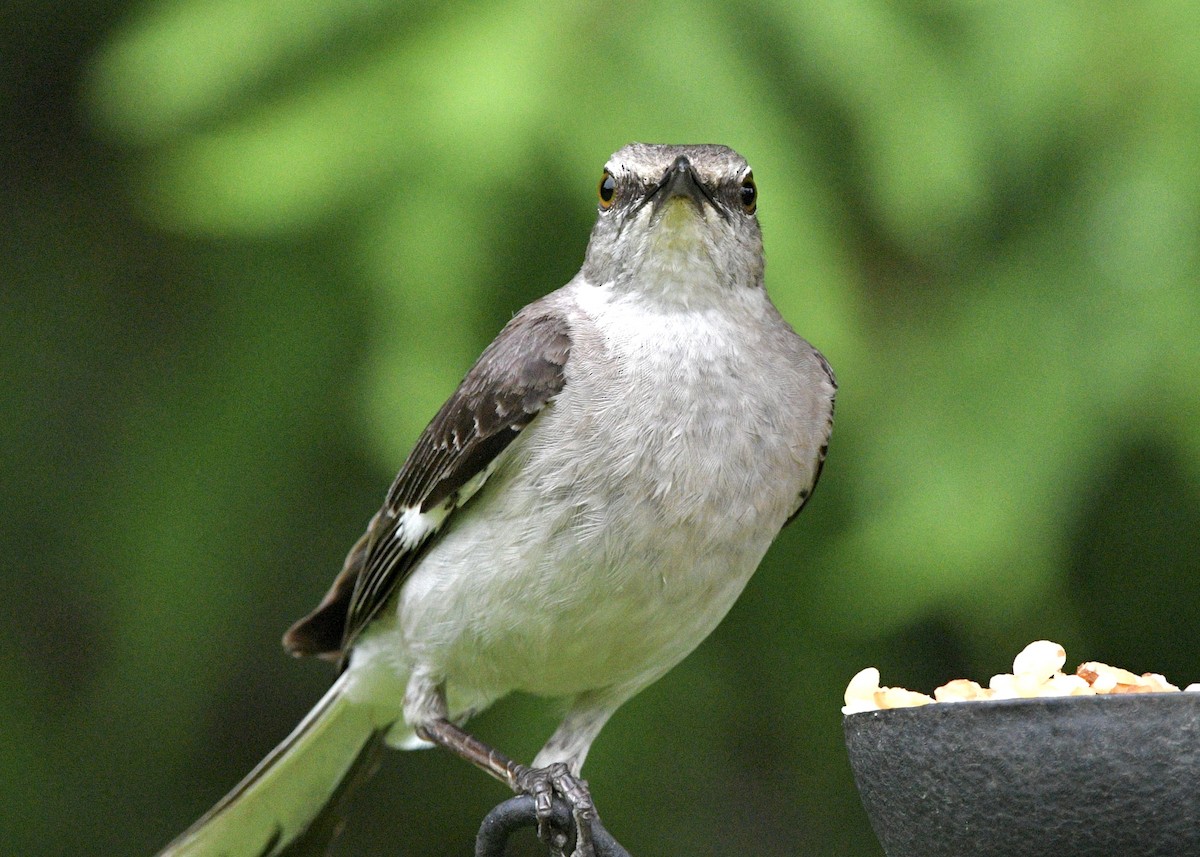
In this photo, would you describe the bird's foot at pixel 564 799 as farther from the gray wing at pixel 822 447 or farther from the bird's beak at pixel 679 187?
the bird's beak at pixel 679 187

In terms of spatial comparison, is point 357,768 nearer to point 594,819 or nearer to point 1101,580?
point 594,819

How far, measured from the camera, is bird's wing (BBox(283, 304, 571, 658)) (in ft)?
9.38

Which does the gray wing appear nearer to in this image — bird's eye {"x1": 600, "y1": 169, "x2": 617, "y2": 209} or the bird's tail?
bird's eye {"x1": 600, "y1": 169, "x2": 617, "y2": 209}

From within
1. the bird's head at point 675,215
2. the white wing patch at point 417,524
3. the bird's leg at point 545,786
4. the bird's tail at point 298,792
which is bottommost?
the bird's tail at point 298,792

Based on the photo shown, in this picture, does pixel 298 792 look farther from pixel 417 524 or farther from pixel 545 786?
pixel 545 786

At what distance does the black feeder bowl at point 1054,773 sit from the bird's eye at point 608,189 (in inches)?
70.6

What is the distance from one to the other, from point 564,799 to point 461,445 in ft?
2.64

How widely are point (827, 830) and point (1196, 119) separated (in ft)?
8.14

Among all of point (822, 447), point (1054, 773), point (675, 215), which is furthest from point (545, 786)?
point (1054, 773)

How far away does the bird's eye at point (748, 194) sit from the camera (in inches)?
119

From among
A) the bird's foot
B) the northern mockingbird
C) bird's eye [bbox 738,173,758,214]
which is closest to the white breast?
the northern mockingbird

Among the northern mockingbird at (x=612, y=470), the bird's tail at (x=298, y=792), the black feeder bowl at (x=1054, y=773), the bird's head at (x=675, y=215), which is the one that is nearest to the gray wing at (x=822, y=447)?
the northern mockingbird at (x=612, y=470)

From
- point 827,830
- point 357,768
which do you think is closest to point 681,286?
point 357,768

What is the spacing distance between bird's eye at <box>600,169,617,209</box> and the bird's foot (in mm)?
1229
